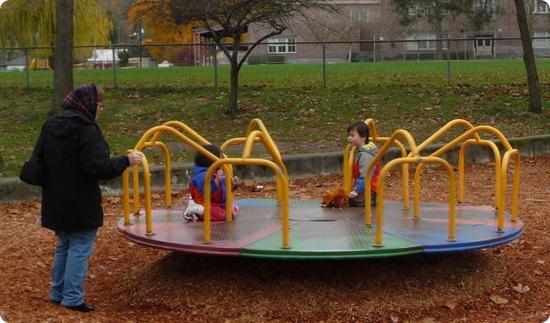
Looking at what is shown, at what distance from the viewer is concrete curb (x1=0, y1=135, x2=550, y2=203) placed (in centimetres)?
846

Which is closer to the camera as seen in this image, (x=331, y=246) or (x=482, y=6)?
(x=331, y=246)

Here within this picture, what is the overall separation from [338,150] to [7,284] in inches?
275

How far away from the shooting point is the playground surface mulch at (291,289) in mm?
4934

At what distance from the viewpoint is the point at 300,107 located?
16.4 metres

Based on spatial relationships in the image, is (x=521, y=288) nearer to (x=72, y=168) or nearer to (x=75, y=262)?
(x=75, y=262)

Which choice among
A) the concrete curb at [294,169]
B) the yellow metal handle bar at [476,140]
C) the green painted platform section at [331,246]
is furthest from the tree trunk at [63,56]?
the green painted platform section at [331,246]

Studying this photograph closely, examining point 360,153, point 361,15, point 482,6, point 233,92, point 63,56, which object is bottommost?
point 360,153

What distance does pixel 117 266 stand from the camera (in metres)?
6.33

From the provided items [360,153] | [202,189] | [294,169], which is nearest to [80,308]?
[202,189]

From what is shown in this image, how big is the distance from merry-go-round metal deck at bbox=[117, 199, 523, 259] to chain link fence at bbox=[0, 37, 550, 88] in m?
12.9

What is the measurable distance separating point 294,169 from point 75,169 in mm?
5801

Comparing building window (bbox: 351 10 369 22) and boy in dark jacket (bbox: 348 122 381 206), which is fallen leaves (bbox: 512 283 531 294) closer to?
boy in dark jacket (bbox: 348 122 381 206)

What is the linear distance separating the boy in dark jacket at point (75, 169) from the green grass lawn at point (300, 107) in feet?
19.9

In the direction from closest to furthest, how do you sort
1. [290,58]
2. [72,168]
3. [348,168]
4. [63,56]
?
[72,168] < [348,168] < [63,56] < [290,58]
